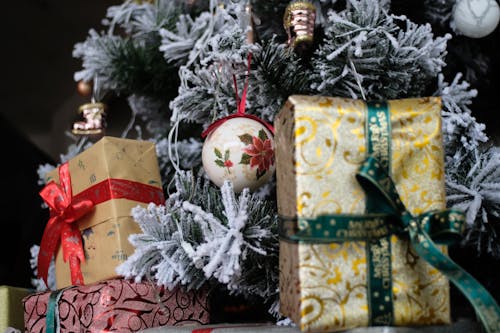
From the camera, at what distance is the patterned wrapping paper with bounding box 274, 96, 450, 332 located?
0.52 metres

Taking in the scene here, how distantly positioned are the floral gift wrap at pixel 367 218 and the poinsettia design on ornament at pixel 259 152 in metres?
0.15

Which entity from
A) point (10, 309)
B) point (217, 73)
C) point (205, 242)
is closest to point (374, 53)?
point (217, 73)

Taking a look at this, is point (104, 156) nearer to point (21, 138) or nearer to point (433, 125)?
point (433, 125)

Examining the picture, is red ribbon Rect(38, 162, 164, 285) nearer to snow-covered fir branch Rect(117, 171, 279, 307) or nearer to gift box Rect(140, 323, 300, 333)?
snow-covered fir branch Rect(117, 171, 279, 307)

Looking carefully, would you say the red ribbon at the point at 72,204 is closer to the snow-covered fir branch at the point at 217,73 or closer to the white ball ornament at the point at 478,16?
the snow-covered fir branch at the point at 217,73

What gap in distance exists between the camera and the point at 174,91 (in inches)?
41.8

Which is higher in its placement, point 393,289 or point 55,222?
point 55,222

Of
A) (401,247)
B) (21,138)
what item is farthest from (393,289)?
(21,138)

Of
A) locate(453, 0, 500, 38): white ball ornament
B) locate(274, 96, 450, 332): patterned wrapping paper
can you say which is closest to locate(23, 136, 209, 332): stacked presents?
locate(274, 96, 450, 332): patterned wrapping paper

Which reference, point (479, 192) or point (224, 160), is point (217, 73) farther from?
point (479, 192)

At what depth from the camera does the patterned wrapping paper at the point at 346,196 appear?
0.52 m

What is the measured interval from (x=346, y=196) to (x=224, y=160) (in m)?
0.22

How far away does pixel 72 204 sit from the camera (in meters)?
0.82

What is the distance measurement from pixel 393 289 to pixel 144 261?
32cm
